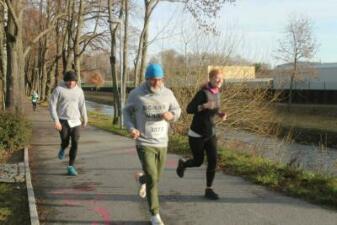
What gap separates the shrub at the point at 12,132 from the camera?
1397 cm

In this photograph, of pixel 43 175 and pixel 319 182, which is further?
pixel 43 175

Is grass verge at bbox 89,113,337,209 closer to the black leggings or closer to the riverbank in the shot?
the black leggings

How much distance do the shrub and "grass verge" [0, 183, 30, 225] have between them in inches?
181

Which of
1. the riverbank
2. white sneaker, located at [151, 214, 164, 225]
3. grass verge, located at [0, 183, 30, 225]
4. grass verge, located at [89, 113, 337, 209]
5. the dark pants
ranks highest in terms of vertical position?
the dark pants

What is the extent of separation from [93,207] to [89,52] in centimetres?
4398

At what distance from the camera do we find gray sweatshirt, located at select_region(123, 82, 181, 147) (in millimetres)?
6605

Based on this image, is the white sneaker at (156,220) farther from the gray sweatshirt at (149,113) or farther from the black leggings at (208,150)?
the black leggings at (208,150)

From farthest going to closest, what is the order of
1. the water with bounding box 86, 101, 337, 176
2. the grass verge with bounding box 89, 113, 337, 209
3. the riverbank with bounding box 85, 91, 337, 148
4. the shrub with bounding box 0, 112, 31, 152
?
the riverbank with bounding box 85, 91, 337, 148 → the water with bounding box 86, 101, 337, 176 → the shrub with bounding box 0, 112, 31, 152 → the grass verge with bounding box 89, 113, 337, 209

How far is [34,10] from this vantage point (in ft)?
140

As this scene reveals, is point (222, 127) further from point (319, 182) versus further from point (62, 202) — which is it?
point (62, 202)

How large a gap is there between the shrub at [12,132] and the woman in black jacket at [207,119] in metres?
7.28

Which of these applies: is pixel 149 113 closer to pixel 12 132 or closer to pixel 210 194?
pixel 210 194

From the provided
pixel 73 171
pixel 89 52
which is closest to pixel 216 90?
pixel 73 171

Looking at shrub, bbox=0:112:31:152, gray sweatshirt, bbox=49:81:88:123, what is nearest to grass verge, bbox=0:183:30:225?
gray sweatshirt, bbox=49:81:88:123
